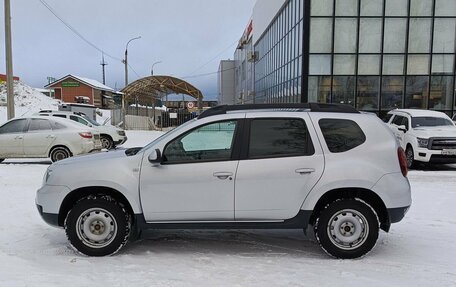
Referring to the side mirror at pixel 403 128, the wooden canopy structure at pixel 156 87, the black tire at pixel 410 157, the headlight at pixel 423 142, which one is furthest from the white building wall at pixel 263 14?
the headlight at pixel 423 142

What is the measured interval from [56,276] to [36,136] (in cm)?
918

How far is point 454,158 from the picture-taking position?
11727 mm

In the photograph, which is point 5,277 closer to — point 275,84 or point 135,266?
point 135,266

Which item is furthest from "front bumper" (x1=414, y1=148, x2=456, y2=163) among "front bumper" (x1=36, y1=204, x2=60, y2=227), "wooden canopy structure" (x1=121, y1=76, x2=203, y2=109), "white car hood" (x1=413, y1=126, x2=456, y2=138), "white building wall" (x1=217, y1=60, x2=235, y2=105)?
"white building wall" (x1=217, y1=60, x2=235, y2=105)

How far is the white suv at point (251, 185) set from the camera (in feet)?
15.1

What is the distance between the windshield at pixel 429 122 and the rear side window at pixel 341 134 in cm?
922

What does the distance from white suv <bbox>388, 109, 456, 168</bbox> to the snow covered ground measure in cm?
598

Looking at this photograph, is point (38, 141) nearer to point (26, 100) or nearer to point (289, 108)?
point (289, 108)

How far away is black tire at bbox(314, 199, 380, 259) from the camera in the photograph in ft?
15.1

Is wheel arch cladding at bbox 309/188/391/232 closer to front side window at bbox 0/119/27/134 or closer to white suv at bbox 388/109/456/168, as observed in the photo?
white suv at bbox 388/109/456/168

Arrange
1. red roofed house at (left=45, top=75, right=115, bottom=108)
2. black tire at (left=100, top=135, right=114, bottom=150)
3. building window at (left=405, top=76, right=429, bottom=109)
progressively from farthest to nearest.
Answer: red roofed house at (left=45, top=75, right=115, bottom=108)
building window at (left=405, top=76, right=429, bottom=109)
black tire at (left=100, top=135, right=114, bottom=150)

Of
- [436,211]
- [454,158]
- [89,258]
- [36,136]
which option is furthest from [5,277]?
[454,158]

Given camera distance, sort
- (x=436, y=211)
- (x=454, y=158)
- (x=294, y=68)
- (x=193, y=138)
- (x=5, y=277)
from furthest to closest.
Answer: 1. (x=294, y=68)
2. (x=454, y=158)
3. (x=436, y=211)
4. (x=193, y=138)
5. (x=5, y=277)

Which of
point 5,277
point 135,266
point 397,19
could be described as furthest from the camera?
point 397,19
